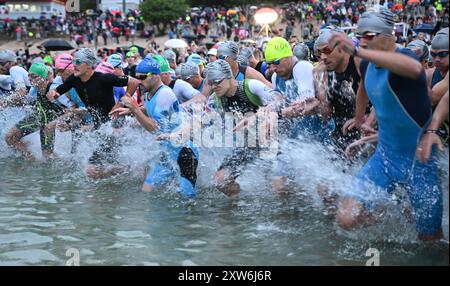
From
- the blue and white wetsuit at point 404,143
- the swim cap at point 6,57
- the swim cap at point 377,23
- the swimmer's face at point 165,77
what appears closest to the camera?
the blue and white wetsuit at point 404,143

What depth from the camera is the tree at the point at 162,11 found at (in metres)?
46.0

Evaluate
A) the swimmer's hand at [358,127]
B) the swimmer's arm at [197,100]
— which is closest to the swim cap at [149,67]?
the swimmer's arm at [197,100]

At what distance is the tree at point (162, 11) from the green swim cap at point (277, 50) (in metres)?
39.9

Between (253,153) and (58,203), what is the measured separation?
7.52ft

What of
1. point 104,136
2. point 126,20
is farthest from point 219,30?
point 104,136

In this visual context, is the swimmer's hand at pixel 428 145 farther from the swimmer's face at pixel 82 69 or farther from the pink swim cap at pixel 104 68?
the pink swim cap at pixel 104 68

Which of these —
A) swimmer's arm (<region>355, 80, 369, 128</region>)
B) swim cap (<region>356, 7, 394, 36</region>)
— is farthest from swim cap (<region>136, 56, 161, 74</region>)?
swim cap (<region>356, 7, 394, 36</region>)

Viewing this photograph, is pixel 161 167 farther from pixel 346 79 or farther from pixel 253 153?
pixel 346 79

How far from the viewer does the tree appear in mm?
45969

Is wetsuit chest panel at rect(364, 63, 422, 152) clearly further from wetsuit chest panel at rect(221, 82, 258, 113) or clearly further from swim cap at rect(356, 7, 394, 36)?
wetsuit chest panel at rect(221, 82, 258, 113)

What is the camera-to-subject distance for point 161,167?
7680 millimetres

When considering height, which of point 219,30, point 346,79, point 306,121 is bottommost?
point 219,30

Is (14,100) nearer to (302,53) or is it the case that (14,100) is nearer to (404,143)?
(302,53)

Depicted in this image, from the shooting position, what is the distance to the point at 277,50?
688cm
